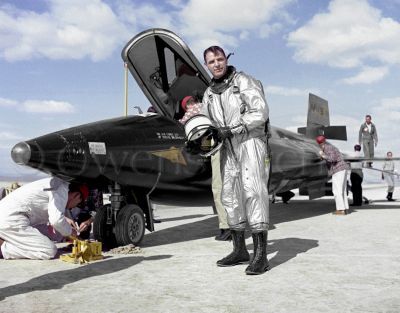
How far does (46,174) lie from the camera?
185 inches

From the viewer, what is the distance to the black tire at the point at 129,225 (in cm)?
520

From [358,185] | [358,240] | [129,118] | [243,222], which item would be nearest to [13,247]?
[129,118]

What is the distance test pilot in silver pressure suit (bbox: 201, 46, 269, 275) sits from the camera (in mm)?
4113

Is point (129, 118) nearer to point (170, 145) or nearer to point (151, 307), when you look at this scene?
point (170, 145)

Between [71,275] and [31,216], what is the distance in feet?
4.69

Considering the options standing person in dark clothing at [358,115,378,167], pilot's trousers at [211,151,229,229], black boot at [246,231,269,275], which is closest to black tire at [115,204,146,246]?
pilot's trousers at [211,151,229,229]

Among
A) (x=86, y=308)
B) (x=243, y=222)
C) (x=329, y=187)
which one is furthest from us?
(x=329, y=187)

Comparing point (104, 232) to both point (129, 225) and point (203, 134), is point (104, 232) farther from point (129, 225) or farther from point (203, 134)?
point (203, 134)

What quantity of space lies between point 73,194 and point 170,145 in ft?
4.41

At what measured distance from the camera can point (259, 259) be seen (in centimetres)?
401

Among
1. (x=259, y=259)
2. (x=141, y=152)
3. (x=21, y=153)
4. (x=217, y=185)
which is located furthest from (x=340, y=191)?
(x=21, y=153)

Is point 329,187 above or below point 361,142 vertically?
below

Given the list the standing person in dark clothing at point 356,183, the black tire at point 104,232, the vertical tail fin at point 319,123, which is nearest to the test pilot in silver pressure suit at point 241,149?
the black tire at point 104,232

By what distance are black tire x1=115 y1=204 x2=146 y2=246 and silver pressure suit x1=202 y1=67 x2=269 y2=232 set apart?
1458 mm
